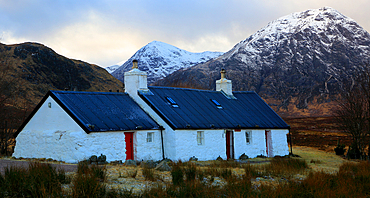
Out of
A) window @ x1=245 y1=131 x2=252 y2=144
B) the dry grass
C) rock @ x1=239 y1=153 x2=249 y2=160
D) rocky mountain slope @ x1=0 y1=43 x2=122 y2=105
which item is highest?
rocky mountain slope @ x1=0 y1=43 x2=122 y2=105

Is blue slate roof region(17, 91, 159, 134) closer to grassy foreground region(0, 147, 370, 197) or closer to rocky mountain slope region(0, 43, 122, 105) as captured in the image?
grassy foreground region(0, 147, 370, 197)

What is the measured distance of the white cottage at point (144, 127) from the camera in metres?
18.6

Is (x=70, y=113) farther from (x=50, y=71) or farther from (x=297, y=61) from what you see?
(x=297, y=61)

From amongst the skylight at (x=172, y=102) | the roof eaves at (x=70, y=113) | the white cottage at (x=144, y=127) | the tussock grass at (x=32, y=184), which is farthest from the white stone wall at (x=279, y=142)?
the tussock grass at (x=32, y=184)

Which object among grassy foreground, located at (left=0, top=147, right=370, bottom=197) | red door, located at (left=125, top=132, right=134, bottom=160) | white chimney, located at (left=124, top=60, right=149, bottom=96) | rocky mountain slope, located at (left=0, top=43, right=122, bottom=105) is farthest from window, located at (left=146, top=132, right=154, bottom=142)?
rocky mountain slope, located at (left=0, top=43, right=122, bottom=105)

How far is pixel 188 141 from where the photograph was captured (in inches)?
848

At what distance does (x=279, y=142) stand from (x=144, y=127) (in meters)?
11.0

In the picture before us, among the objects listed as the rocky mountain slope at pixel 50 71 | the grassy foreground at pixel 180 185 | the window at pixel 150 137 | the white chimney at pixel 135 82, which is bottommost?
the grassy foreground at pixel 180 185

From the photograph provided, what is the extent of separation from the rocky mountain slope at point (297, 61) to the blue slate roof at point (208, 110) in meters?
75.9

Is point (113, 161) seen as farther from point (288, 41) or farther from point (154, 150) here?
point (288, 41)

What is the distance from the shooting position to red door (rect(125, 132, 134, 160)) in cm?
1991

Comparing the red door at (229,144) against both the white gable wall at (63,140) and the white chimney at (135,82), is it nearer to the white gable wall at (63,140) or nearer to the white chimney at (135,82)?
the white gable wall at (63,140)

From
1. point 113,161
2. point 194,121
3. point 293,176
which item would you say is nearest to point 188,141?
point 194,121

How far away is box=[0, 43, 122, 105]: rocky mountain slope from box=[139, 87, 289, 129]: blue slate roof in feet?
191
